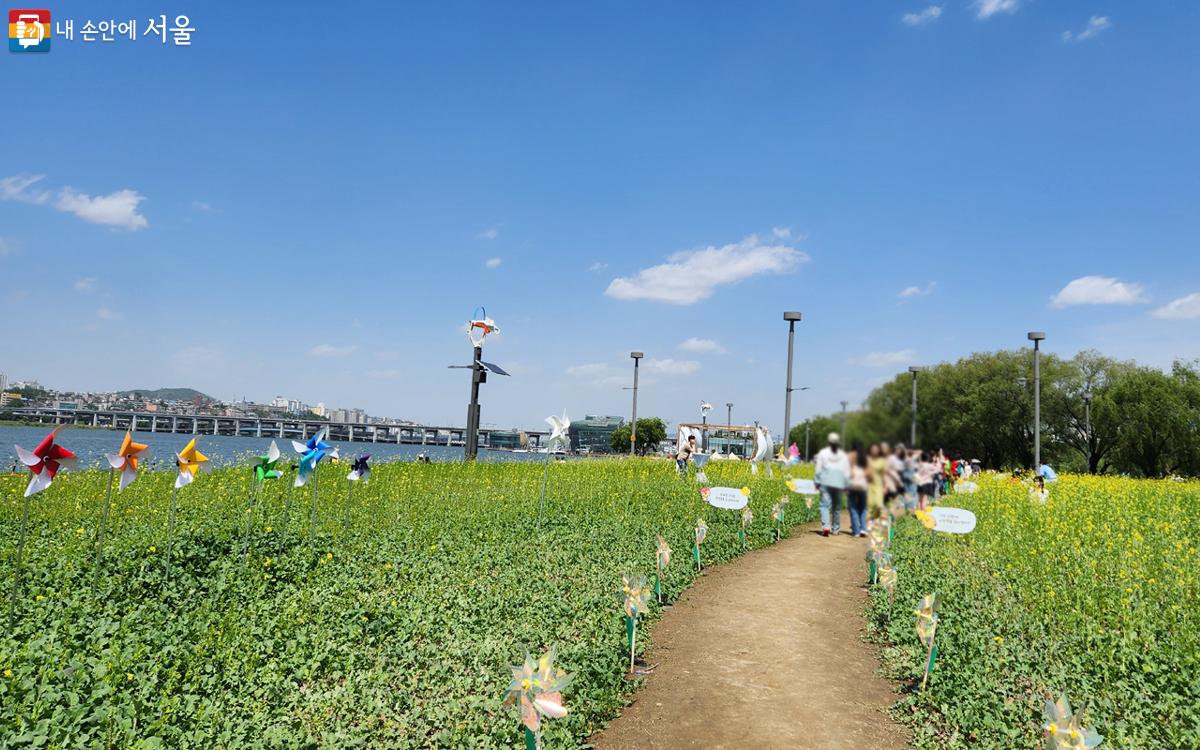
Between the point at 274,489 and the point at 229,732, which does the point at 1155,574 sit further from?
the point at 274,489

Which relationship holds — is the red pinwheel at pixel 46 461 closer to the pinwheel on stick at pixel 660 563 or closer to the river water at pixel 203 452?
the river water at pixel 203 452

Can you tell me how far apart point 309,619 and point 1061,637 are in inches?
351

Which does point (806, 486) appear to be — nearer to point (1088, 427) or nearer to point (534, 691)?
point (1088, 427)

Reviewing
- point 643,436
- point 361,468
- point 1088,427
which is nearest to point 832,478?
point 1088,427

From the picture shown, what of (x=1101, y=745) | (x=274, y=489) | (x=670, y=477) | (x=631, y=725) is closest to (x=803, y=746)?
(x=631, y=725)

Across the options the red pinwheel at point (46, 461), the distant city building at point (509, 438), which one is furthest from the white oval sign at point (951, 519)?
the distant city building at point (509, 438)

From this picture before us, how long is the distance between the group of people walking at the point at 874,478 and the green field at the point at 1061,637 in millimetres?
3397

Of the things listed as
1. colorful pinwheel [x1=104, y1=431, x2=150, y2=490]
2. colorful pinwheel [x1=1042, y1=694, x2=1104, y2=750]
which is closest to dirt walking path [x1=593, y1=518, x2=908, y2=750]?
colorful pinwheel [x1=1042, y1=694, x2=1104, y2=750]

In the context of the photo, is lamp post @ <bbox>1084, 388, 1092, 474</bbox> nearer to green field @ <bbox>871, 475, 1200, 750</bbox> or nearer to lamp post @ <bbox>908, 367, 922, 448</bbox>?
lamp post @ <bbox>908, 367, 922, 448</bbox>

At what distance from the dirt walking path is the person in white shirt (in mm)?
3957

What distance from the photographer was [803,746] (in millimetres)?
6695

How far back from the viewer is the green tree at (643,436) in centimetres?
6479

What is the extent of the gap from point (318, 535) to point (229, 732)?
5994 millimetres

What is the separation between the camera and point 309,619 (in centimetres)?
849
